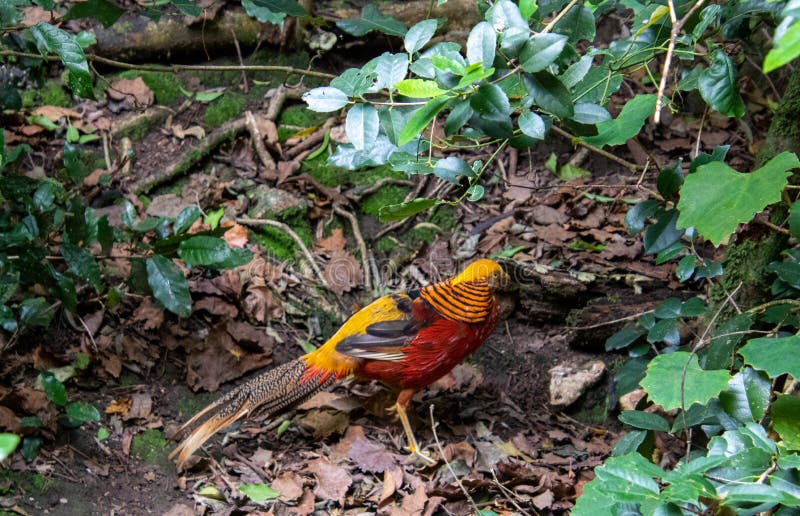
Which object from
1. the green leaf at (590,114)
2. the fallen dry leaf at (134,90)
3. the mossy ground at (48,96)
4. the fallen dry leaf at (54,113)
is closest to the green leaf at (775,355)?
the green leaf at (590,114)

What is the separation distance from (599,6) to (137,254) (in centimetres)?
244

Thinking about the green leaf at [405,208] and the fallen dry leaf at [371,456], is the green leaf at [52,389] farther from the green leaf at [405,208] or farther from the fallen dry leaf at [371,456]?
the green leaf at [405,208]

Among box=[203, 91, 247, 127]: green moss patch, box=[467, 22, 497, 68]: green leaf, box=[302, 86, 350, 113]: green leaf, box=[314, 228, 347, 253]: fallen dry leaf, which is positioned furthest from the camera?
box=[203, 91, 247, 127]: green moss patch

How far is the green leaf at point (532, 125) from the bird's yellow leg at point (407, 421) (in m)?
2.29

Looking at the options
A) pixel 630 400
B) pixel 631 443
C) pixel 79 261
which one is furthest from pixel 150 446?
pixel 630 400

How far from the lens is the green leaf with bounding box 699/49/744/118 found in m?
2.41

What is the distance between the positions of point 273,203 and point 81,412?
191 centimetres

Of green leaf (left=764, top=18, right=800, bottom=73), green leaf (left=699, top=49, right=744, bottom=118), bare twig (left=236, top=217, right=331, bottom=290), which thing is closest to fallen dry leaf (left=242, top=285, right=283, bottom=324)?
bare twig (left=236, top=217, right=331, bottom=290)

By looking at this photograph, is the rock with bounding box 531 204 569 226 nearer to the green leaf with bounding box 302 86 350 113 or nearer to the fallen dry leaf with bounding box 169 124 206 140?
the fallen dry leaf with bounding box 169 124 206 140

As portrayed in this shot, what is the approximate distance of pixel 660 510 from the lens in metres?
1.57

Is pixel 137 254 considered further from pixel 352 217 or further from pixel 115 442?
pixel 352 217

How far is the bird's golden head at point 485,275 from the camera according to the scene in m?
4.06

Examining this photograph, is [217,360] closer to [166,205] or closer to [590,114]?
[166,205]

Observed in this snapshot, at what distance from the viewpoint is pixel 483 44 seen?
188cm
